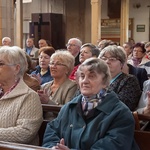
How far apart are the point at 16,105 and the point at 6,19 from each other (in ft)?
20.4

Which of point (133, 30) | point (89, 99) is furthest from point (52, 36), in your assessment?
point (89, 99)

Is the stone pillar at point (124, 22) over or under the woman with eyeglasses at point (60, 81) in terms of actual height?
over

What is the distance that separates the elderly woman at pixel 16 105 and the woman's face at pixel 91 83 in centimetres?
43

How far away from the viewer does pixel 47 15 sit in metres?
14.2

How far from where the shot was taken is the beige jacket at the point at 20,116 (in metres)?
2.45

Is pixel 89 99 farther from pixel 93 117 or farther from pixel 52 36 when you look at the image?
pixel 52 36

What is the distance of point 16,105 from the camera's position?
99.0 inches

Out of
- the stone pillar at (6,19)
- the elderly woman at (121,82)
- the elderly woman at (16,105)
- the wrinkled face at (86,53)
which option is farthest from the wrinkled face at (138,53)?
the stone pillar at (6,19)

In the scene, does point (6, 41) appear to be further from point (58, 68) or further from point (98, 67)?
point (98, 67)

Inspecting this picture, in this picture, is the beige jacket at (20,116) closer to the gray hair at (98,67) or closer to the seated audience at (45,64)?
the gray hair at (98,67)

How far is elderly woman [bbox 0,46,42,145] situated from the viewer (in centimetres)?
246

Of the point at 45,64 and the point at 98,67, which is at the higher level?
the point at 98,67

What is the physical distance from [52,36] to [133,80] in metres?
11.5

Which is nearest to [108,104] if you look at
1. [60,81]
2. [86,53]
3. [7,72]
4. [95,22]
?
[7,72]
